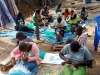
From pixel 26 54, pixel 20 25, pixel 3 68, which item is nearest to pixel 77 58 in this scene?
pixel 26 54

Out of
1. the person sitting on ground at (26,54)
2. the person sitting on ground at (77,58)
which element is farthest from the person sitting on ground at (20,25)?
the person sitting on ground at (77,58)

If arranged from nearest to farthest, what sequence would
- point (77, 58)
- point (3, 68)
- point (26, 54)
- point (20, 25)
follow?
point (77, 58) → point (26, 54) → point (3, 68) → point (20, 25)

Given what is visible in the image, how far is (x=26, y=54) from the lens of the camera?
14.5 feet

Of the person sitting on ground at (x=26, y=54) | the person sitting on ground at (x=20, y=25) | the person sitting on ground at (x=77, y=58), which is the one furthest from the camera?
the person sitting on ground at (x=20, y=25)

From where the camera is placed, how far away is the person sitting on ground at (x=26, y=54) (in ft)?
13.7

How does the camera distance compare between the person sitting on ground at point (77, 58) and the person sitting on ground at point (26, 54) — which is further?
the person sitting on ground at point (26, 54)

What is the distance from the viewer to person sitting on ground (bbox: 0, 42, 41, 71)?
4184 mm

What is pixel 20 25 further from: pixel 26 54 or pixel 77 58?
pixel 77 58

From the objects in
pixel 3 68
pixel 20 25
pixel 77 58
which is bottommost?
pixel 3 68

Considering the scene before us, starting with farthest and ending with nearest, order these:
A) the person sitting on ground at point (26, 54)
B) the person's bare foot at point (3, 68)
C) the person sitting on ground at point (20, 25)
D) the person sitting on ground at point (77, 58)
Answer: the person sitting on ground at point (20, 25) < the person's bare foot at point (3, 68) < the person sitting on ground at point (26, 54) < the person sitting on ground at point (77, 58)

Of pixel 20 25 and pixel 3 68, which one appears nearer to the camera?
pixel 3 68

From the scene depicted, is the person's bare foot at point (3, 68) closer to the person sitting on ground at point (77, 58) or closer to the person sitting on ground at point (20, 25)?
the person sitting on ground at point (77, 58)

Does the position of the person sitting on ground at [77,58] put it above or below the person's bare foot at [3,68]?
above

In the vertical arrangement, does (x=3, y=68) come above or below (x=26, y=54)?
below
